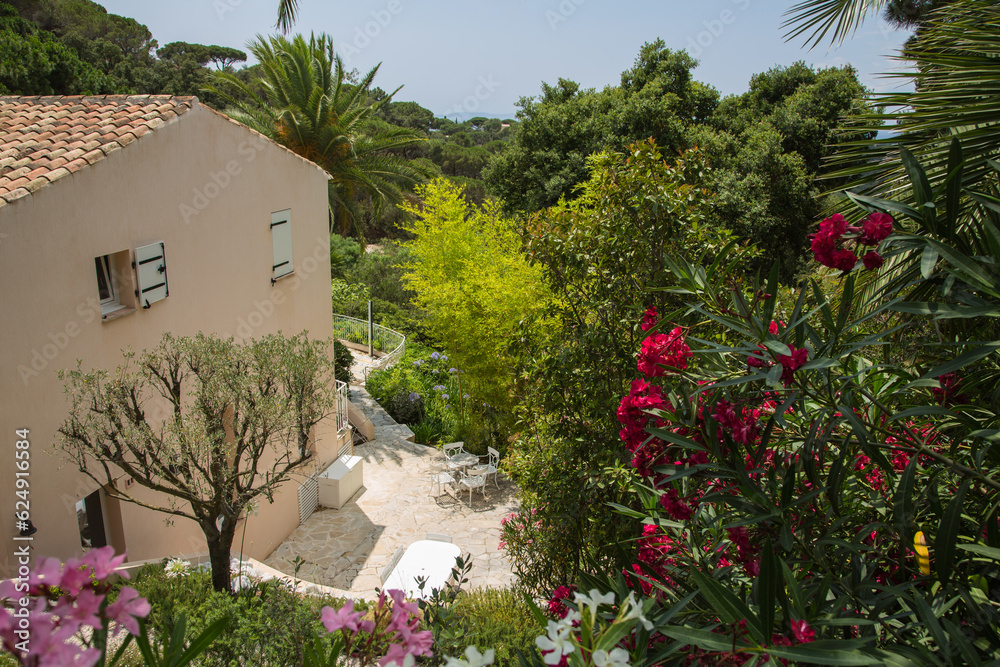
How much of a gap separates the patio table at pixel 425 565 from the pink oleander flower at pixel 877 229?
6761 mm

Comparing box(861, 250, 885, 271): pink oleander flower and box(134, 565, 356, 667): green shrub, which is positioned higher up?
box(861, 250, 885, 271): pink oleander flower

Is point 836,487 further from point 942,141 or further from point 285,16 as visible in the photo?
point 285,16

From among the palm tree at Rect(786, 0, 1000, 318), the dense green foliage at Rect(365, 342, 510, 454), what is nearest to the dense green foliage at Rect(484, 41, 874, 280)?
the dense green foliage at Rect(365, 342, 510, 454)

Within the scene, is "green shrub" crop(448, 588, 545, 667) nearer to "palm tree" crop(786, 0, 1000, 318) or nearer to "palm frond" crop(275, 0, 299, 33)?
"palm tree" crop(786, 0, 1000, 318)

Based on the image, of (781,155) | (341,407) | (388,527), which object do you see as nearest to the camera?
(388,527)

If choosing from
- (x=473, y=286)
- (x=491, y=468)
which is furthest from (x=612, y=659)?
(x=473, y=286)

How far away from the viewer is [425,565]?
316 inches

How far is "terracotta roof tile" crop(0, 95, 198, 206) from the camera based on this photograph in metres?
5.41

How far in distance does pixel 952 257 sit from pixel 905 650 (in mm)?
1065

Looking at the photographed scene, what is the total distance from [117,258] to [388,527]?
620 cm

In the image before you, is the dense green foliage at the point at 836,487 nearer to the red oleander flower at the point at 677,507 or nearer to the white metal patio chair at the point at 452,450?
the red oleander flower at the point at 677,507

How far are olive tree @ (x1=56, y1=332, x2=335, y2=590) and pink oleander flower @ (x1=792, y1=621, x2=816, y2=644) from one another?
15.4 ft

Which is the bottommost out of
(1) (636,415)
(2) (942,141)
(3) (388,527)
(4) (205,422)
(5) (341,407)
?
(3) (388,527)

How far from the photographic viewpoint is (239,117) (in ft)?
44.1
